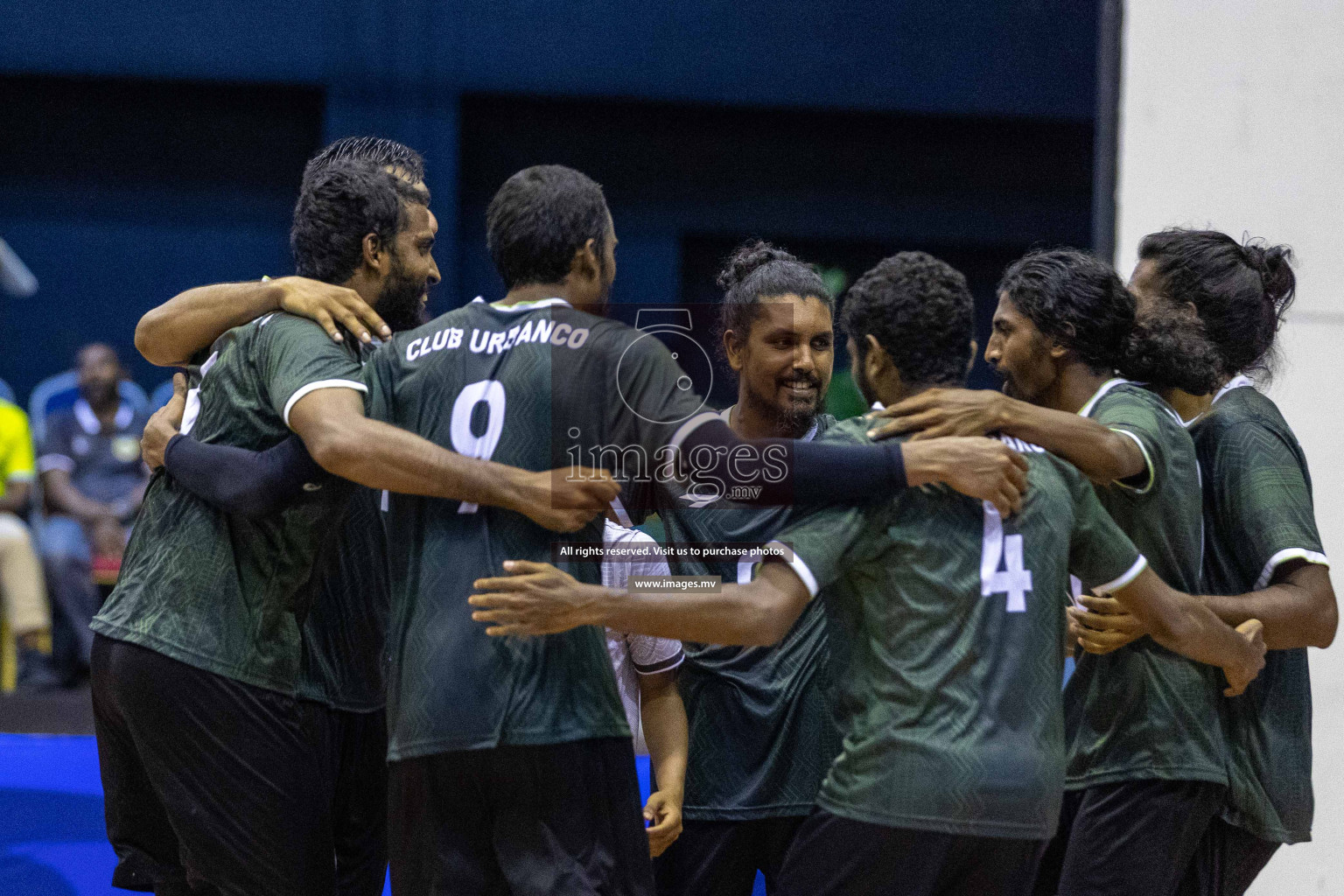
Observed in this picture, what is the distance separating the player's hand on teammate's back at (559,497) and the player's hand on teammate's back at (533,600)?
91 mm

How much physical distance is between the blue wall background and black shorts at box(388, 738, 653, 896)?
291 inches

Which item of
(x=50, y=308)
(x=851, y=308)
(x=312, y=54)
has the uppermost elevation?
(x=312, y=54)

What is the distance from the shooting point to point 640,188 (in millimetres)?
10383

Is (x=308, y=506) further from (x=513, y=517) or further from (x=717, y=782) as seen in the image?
(x=717, y=782)

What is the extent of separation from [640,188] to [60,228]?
4.55 meters

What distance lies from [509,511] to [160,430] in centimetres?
109

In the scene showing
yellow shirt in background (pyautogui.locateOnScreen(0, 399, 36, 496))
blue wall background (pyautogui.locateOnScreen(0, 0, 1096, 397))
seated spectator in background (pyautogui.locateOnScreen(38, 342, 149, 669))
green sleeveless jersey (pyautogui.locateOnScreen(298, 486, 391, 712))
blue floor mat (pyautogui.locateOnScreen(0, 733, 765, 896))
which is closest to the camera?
green sleeveless jersey (pyautogui.locateOnScreen(298, 486, 391, 712))

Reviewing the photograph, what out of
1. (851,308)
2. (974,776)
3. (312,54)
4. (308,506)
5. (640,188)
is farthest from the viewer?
(640,188)

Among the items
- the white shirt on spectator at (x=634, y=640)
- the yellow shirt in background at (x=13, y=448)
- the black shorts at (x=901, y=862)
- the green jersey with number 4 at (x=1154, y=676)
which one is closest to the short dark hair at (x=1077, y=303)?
the green jersey with number 4 at (x=1154, y=676)

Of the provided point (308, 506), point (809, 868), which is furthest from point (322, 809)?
point (809, 868)

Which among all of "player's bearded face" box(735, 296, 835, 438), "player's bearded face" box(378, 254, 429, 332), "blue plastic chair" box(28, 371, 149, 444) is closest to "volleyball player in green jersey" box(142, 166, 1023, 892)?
"player's bearded face" box(378, 254, 429, 332)

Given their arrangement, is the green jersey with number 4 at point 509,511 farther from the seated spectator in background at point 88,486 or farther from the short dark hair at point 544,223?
the seated spectator in background at point 88,486

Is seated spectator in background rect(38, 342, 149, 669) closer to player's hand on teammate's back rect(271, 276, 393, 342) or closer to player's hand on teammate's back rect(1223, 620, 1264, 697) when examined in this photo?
player's hand on teammate's back rect(271, 276, 393, 342)

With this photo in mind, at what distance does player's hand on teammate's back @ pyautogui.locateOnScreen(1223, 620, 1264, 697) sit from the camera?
3.01 meters
